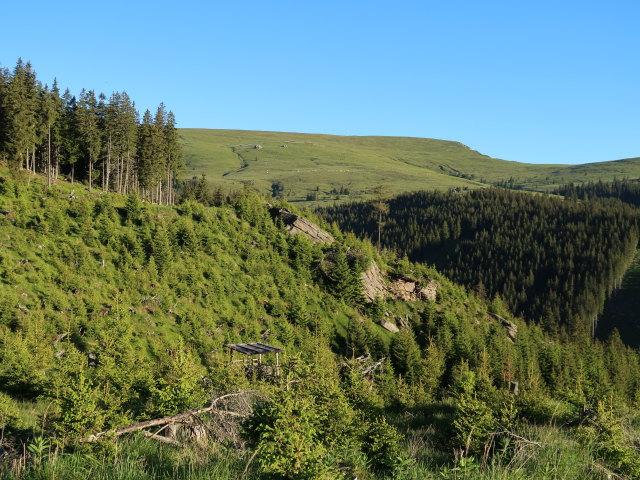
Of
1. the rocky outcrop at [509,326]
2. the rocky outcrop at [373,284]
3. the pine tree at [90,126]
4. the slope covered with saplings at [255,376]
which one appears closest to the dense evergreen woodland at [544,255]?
the rocky outcrop at [509,326]

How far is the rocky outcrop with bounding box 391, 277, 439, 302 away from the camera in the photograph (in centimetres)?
6725

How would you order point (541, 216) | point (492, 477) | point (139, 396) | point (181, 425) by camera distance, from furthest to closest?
point (541, 216) → point (139, 396) → point (181, 425) → point (492, 477)

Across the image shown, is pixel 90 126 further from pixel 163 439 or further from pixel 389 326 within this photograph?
pixel 163 439

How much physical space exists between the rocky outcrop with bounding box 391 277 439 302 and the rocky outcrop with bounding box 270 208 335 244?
12573 millimetres

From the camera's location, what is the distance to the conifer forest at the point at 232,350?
7457 mm

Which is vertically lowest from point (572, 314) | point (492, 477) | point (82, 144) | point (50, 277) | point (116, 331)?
point (572, 314)

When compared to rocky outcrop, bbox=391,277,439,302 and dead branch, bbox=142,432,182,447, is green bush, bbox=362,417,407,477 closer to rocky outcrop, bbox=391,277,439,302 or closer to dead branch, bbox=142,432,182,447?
dead branch, bbox=142,432,182,447

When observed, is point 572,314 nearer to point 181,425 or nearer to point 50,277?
point 50,277

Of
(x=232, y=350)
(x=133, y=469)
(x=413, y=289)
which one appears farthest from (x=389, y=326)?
(x=133, y=469)

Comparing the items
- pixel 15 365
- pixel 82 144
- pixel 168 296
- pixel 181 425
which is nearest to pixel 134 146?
pixel 82 144

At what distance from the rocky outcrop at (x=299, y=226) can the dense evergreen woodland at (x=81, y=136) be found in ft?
74.6

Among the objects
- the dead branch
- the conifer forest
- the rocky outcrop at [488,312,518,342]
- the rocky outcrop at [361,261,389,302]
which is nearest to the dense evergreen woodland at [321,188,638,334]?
the conifer forest

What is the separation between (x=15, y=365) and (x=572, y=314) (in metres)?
151

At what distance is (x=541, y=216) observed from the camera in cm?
18962
